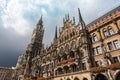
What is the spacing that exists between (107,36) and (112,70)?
950 cm

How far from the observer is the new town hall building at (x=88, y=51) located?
27.1 meters

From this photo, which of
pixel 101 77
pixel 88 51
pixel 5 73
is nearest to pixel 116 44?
pixel 88 51

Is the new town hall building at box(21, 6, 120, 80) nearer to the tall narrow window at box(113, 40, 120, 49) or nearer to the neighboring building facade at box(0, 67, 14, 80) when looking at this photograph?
the tall narrow window at box(113, 40, 120, 49)

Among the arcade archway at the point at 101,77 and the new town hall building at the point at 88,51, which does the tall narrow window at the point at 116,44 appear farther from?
the arcade archway at the point at 101,77

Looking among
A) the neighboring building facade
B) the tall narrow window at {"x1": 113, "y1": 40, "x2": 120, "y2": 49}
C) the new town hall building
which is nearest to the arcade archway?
the new town hall building

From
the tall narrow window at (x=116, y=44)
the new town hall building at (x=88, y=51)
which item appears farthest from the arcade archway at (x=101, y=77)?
the tall narrow window at (x=116, y=44)

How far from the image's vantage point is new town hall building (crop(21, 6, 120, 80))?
1065 inches

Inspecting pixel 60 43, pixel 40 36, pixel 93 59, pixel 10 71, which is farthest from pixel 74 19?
pixel 10 71

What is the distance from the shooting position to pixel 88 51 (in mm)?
32062

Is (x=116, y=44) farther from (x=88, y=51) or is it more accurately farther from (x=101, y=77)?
(x=101, y=77)

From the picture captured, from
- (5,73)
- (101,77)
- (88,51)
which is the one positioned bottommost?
(101,77)

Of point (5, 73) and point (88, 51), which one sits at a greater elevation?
point (5, 73)

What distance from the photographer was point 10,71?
95.0m

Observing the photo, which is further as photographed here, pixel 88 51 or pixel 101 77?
pixel 88 51
